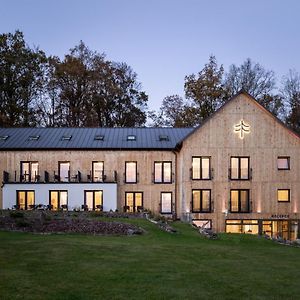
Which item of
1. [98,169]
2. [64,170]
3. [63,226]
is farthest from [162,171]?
[63,226]

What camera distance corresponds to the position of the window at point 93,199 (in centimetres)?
3981

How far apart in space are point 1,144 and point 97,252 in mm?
25782

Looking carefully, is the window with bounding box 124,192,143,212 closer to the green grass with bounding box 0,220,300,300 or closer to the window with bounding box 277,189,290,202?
the window with bounding box 277,189,290,202

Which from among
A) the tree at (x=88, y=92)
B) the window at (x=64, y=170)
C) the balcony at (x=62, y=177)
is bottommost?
the balcony at (x=62, y=177)

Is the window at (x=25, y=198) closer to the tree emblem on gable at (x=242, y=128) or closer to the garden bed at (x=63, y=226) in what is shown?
the garden bed at (x=63, y=226)

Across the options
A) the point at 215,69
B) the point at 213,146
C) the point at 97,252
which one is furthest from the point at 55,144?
the point at 97,252

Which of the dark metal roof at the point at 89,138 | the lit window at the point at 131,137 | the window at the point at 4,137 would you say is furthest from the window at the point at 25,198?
the lit window at the point at 131,137

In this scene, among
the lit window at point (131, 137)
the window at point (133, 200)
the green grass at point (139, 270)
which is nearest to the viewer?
the green grass at point (139, 270)

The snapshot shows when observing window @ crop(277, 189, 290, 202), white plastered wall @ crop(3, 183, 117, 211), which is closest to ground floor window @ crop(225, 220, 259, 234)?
window @ crop(277, 189, 290, 202)

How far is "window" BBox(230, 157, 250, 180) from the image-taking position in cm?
3900

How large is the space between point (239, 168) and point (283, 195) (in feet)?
12.9

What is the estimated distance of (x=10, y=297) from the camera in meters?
10.9

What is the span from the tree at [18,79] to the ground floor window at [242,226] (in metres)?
26.4

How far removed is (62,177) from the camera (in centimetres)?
4078
